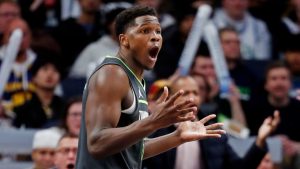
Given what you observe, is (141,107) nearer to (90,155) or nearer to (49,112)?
(90,155)

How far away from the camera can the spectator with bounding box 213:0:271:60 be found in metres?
10.7

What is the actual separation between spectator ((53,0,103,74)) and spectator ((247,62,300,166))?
2.04 metres

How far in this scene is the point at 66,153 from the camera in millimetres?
7078

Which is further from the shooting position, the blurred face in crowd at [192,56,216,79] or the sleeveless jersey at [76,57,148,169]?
the blurred face in crowd at [192,56,216,79]

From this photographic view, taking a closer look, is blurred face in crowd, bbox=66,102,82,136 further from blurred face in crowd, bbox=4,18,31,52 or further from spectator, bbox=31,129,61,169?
blurred face in crowd, bbox=4,18,31,52

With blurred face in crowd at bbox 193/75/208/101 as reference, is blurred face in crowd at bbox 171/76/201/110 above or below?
above

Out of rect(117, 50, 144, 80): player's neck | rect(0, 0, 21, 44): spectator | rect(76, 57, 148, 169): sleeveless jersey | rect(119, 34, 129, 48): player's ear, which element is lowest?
rect(0, 0, 21, 44): spectator

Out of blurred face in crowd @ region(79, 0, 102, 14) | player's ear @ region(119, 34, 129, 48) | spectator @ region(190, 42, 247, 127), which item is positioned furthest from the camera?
blurred face in crowd @ region(79, 0, 102, 14)

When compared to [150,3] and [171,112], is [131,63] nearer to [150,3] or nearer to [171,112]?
[171,112]

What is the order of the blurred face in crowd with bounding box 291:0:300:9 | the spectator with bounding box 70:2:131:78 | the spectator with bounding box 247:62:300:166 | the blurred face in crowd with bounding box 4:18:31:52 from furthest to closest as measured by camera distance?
the blurred face in crowd with bounding box 291:0:300:9 < the spectator with bounding box 70:2:131:78 < the blurred face in crowd with bounding box 4:18:31:52 < the spectator with bounding box 247:62:300:166

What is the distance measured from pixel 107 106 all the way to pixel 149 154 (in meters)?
0.79

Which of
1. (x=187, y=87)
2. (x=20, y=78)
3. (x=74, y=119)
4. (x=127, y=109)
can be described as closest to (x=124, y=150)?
(x=127, y=109)

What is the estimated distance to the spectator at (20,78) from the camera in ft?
30.1

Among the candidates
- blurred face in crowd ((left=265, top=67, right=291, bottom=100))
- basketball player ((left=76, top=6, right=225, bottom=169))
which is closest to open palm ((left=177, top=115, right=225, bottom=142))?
basketball player ((left=76, top=6, right=225, bottom=169))
